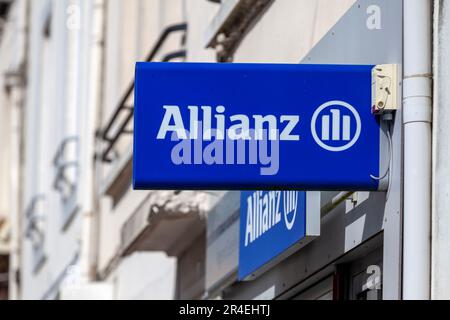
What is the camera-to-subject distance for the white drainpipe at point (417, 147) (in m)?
5.23

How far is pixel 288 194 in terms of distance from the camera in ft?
21.4

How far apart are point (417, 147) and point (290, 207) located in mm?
1226

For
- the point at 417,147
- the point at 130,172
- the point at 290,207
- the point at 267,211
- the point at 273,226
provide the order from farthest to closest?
1. the point at 130,172
2. the point at 267,211
3. the point at 273,226
4. the point at 290,207
5. the point at 417,147

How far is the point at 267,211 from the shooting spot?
22.9ft

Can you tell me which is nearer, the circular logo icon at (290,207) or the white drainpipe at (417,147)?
the white drainpipe at (417,147)

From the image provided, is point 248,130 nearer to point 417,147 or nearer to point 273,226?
point 417,147

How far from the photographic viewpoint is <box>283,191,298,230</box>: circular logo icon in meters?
6.38

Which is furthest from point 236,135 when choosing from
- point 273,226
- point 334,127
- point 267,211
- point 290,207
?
point 267,211

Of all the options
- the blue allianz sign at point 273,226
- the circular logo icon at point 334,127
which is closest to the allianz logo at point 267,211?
the blue allianz sign at point 273,226

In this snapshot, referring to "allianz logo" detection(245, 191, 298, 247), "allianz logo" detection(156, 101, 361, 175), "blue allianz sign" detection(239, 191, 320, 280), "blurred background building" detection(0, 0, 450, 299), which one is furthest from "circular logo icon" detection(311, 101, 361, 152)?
"allianz logo" detection(245, 191, 298, 247)

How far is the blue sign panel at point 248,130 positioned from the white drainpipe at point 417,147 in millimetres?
194

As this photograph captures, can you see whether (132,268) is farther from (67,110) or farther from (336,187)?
(336,187)

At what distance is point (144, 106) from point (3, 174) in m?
17.2

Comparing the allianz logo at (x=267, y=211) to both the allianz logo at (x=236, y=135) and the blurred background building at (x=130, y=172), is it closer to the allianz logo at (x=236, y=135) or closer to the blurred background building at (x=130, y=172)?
the blurred background building at (x=130, y=172)
